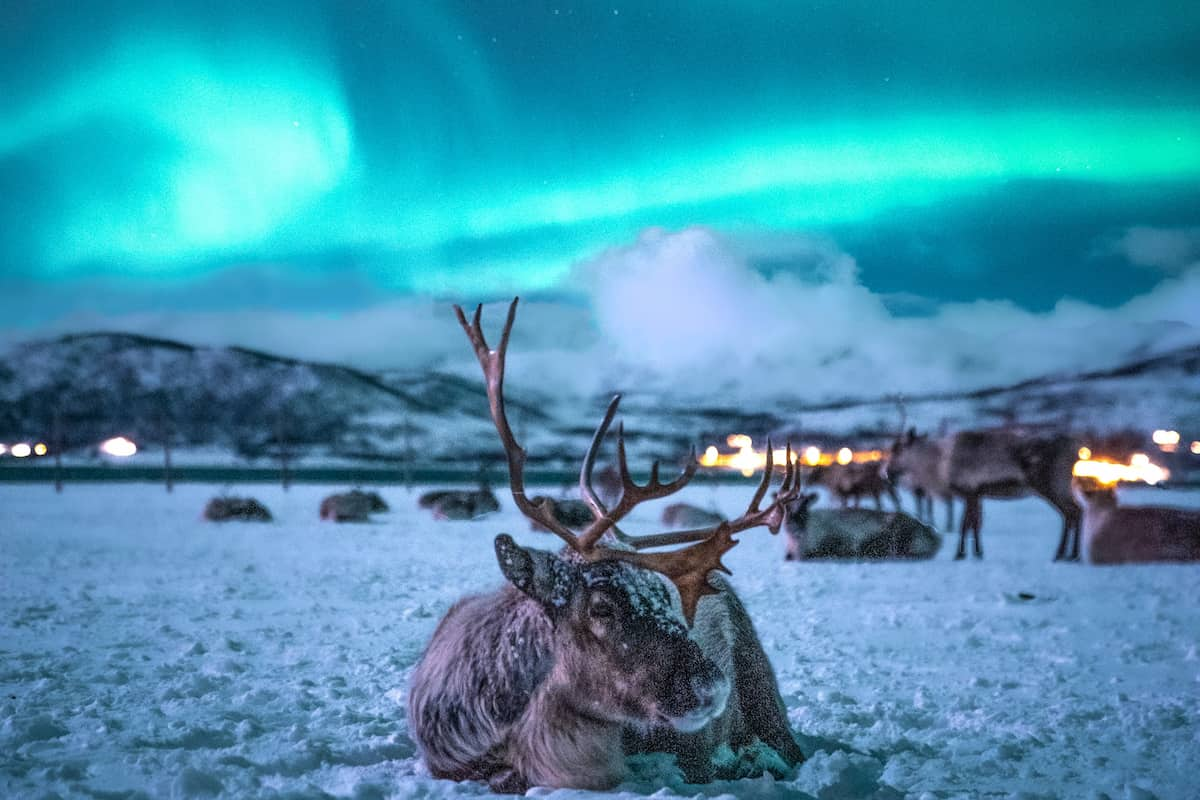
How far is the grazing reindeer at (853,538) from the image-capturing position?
46.8 ft

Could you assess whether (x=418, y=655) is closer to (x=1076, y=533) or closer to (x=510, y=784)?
(x=510, y=784)

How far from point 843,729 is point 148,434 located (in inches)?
5744

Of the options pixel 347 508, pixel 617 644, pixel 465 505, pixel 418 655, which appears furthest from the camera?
pixel 465 505

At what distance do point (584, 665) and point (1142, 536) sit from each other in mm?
11978

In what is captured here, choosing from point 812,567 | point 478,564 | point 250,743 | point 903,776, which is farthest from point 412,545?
point 903,776

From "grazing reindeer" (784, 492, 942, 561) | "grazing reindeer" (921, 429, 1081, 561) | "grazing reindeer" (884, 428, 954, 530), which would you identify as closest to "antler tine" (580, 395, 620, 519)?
"grazing reindeer" (784, 492, 942, 561)

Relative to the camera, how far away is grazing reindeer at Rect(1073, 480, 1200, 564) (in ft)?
42.3

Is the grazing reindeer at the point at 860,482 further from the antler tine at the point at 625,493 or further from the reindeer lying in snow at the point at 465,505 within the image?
the antler tine at the point at 625,493

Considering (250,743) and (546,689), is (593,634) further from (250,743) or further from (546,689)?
(250,743)

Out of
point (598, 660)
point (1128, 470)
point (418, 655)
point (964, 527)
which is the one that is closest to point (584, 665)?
point (598, 660)

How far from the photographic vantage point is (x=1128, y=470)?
50.3 m

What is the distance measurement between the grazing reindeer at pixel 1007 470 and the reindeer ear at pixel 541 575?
12.0 m

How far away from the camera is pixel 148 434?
13500 centimetres

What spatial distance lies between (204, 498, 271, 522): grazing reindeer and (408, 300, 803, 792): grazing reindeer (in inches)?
738
